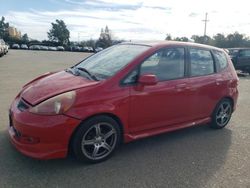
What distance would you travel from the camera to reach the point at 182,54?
4668 millimetres

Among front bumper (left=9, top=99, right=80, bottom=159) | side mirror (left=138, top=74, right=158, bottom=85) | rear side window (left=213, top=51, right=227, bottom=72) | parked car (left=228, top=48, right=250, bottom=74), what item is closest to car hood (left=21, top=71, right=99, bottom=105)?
front bumper (left=9, top=99, right=80, bottom=159)

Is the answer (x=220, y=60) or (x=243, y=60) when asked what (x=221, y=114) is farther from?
(x=243, y=60)

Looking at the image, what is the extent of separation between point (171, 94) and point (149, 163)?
Answer: 114 cm

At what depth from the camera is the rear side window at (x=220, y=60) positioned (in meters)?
5.30

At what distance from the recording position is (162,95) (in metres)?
4.22

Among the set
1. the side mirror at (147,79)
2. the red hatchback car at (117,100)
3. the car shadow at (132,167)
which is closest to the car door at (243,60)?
the red hatchback car at (117,100)

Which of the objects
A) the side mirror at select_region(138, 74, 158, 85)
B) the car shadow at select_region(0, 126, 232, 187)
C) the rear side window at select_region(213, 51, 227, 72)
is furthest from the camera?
the rear side window at select_region(213, 51, 227, 72)

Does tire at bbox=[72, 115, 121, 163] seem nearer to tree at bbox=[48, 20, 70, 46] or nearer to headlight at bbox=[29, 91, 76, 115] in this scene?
headlight at bbox=[29, 91, 76, 115]

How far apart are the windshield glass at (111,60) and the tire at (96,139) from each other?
0.68 meters

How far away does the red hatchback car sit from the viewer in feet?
11.1

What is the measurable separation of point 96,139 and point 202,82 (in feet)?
7.17

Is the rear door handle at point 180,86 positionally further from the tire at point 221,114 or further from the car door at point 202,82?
the tire at point 221,114

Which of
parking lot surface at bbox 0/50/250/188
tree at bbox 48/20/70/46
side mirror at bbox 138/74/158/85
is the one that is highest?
tree at bbox 48/20/70/46

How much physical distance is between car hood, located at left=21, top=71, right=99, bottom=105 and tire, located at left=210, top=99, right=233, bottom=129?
2687mm
